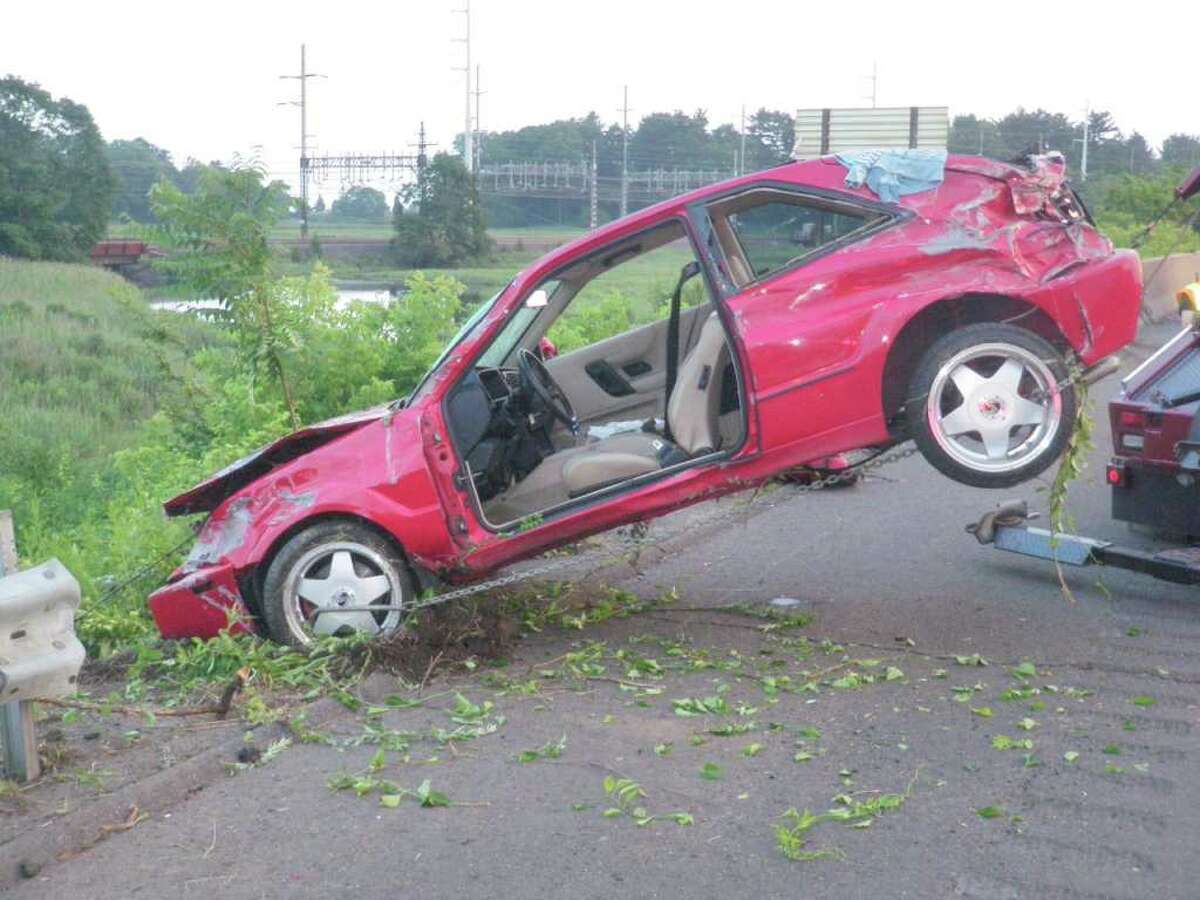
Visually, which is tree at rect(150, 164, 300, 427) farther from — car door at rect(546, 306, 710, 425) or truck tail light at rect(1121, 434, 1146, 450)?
truck tail light at rect(1121, 434, 1146, 450)

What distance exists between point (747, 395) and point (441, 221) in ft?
55.1

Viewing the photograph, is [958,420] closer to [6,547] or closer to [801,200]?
[801,200]

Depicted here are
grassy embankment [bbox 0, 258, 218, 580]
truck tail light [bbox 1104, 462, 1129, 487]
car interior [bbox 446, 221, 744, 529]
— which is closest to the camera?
car interior [bbox 446, 221, 744, 529]

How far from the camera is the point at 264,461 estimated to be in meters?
7.63

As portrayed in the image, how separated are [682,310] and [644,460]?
1.41m

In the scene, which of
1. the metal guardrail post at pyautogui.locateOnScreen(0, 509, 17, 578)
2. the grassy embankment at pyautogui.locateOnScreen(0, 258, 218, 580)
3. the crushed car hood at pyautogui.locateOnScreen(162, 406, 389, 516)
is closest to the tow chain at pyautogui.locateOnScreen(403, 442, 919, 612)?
the crushed car hood at pyautogui.locateOnScreen(162, 406, 389, 516)

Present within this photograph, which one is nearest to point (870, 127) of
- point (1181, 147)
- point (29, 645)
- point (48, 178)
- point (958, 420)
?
point (958, 420)

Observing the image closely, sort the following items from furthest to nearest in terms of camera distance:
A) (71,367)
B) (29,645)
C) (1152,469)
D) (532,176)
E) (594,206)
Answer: (532,176) → (71,367) → (594,206) → (1152,469) → (29,645)

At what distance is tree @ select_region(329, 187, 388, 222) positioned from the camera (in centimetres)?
2944

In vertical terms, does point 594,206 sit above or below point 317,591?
above

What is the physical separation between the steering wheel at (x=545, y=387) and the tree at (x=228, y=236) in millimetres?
2472

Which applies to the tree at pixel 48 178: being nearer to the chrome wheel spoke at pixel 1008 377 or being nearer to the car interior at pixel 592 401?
the car interior at pixel 592 401

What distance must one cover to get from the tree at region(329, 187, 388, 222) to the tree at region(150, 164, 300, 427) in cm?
1914

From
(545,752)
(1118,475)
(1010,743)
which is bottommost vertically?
(545,752)
